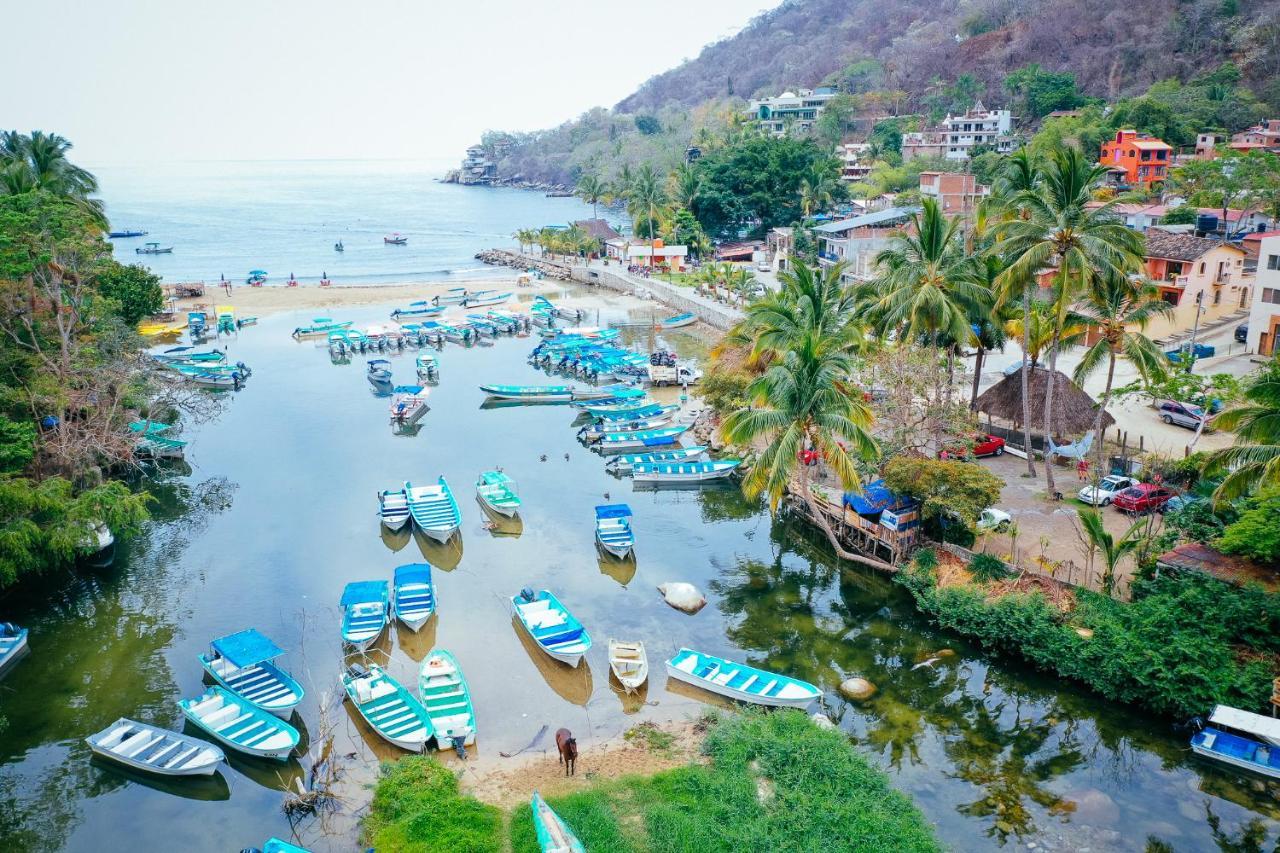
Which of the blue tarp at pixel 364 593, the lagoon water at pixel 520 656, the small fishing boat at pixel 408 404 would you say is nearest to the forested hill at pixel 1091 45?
the small fishing boat at pixel 408 404

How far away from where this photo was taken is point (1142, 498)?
99.2ft

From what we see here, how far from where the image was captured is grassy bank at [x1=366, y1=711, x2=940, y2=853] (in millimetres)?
18000

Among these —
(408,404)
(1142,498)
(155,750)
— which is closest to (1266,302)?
(1142,498)

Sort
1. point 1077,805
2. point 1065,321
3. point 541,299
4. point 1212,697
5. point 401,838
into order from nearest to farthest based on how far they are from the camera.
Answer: point 401,838 → point 1077,805 → point 1212,697 → point 1065,321 → point 541,299

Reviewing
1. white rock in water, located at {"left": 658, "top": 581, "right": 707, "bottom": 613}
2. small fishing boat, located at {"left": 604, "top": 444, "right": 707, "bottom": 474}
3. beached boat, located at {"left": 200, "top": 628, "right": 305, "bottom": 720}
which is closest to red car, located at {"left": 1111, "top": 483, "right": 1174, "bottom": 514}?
white rock in water, located at {"left": 658, "top": 581, "right": 707, "bottom": 613}

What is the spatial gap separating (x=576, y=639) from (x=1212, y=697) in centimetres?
1575

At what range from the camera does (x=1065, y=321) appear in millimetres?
32906

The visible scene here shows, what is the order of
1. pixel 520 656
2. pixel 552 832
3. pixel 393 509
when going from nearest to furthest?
pixel 552 832
pixel 520 656
pixel 393 509

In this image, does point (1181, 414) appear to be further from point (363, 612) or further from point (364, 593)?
point (363, 612)

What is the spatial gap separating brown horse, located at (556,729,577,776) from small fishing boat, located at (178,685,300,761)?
6.39 meters

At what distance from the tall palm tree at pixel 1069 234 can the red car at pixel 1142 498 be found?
6.72 meters

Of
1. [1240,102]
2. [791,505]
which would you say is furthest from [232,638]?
[1240,102]

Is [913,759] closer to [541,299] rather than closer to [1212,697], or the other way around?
[1212,697]

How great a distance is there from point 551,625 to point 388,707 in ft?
17.5
